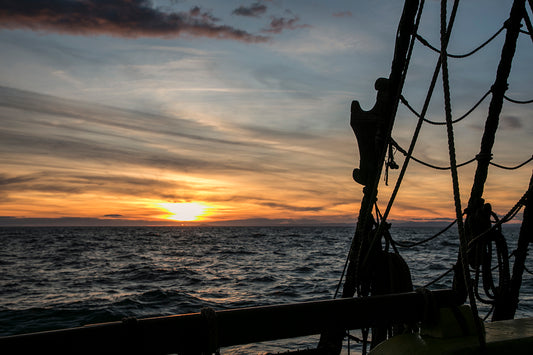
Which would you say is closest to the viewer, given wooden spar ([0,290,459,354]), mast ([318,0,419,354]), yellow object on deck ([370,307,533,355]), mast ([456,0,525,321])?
wooden spar ([0,290,459,354])

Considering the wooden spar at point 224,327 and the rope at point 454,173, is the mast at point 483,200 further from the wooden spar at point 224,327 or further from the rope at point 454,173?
the rope at point 454,173

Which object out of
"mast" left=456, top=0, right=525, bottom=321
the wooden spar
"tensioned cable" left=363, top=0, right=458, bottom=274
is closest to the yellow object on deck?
the wooden spar

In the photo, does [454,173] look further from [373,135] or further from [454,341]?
[373,135]

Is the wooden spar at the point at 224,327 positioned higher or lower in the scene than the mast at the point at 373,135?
lower

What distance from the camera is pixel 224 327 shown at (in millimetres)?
2676

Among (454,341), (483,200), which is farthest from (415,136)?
(483,200)

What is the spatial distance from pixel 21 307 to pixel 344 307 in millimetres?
17111

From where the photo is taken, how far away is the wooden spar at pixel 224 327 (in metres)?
2.27

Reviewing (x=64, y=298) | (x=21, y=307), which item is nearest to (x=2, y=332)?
(x=21, y=307)

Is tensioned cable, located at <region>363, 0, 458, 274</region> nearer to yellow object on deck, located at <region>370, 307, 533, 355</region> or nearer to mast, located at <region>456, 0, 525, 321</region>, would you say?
yellow object on deck, located at <region>370, 307, 533, 355</region>

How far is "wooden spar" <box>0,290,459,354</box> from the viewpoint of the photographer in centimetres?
227

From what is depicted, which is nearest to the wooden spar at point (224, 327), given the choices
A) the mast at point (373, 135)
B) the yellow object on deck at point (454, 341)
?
the yellow object on deck at point (454, 341)

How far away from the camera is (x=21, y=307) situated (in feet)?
53.6

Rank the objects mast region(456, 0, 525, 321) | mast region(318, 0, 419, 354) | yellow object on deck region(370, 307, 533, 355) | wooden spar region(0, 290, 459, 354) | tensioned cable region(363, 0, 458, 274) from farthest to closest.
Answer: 1. mast region(456, 0, 525, 321)
2. mast region(318, 0, 419, 354)
3. tensioned cable region(363, 0, 458, 274)
4. yellow object on deck region(370, 307, 533, 355)
5. wooden spar region(0, 290, 459, 354)
